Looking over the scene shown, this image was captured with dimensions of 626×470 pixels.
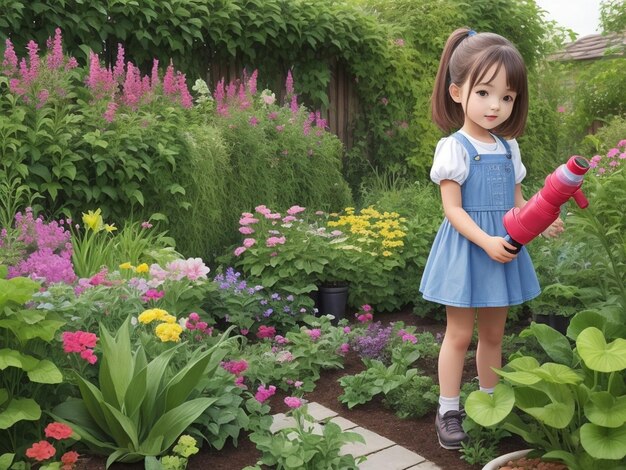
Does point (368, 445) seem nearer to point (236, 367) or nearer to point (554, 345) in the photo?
point (236, 367)

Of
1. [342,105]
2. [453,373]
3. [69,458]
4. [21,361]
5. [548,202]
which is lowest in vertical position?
[69,458]

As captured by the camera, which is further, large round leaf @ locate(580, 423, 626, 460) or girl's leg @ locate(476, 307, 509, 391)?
girl's leg @ locate(476, 307, 509, 391)

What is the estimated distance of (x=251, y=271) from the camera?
5.02 meters

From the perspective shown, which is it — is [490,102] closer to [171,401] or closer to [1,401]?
[171,401]

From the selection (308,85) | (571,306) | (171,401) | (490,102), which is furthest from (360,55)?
(171,401)

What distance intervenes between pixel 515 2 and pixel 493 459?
783 centimetres

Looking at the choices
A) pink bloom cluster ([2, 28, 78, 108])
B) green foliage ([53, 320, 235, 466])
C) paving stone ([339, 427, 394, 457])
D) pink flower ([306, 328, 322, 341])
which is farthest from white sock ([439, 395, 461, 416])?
pink bloom cluster ([2, 28, 78, 108])

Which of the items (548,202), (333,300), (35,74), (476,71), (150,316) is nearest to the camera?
(548,202)

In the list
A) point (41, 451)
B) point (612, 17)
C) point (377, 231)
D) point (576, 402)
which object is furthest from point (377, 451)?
point (612, 17)

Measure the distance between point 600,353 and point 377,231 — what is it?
3.58 metres

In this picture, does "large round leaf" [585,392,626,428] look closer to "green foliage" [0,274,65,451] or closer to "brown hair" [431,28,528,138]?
"brown hair" [431,28,528,138]

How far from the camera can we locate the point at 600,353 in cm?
243

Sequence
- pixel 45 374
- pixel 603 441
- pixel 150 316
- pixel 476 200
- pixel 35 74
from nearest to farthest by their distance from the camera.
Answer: pixel 603 441 < pixel 45 374 < pixel 476 200 < pixel 150 316 < pixel 35 74

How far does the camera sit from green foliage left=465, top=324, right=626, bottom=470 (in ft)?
7.91
